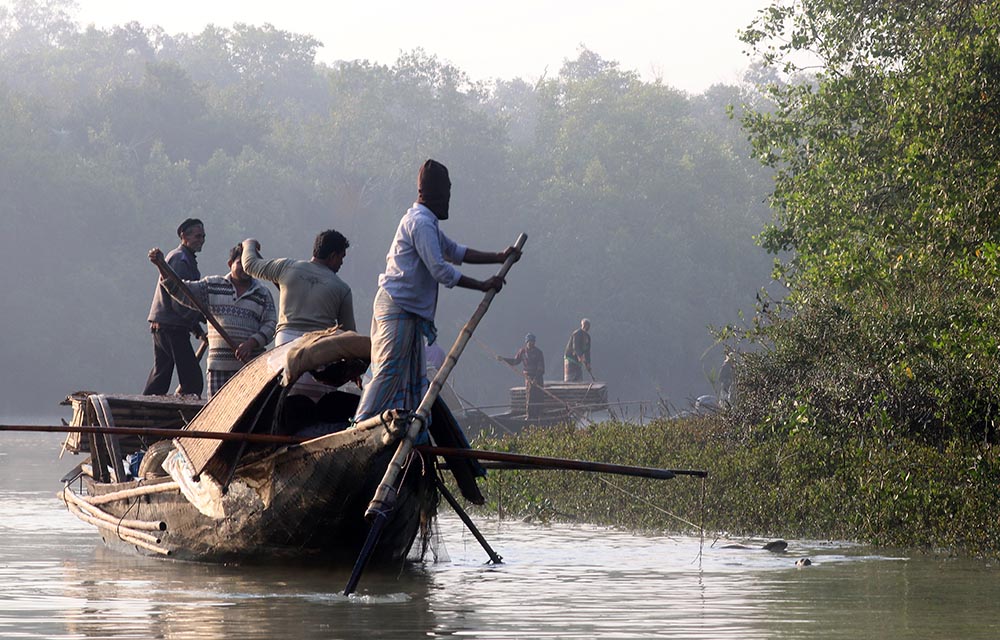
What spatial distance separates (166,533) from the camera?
10.2 meters

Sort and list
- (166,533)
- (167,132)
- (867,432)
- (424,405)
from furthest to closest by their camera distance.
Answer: (167,132)
(867,432)
(166,533)
(424,405)

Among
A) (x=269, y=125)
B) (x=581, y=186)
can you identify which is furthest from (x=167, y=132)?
(x=581, y=186)

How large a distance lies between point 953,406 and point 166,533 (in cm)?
598

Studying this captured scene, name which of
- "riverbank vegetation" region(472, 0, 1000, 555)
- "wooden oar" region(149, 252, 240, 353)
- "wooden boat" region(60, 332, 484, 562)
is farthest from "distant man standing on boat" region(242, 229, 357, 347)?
"riverbank vegetation" region(472, 0, 1000, 555)

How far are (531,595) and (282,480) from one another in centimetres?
170

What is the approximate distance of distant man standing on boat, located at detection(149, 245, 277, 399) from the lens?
11547 millimetres

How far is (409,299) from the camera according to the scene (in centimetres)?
895

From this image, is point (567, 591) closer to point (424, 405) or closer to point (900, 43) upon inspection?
point (424, 405)

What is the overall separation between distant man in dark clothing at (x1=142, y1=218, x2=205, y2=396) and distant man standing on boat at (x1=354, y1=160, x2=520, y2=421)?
12.1 feet

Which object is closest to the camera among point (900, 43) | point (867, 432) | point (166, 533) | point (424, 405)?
point (424, 405)

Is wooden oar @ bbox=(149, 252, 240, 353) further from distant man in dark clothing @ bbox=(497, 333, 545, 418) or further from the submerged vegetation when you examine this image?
distant man in dark clothing @ bbox=(497, 333, 545, 418)

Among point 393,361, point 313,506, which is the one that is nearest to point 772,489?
point 393,361

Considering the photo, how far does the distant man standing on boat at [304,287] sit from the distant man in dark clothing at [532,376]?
45.6ft

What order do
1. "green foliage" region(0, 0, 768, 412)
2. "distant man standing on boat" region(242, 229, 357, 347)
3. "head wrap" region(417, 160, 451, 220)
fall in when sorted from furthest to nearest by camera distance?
"green foliage" region(0, 0, 768, 412)
"distant man standing on boat" region(242, 229, 357, 347)
"head wrap" region(417, 160, 451, 220)
